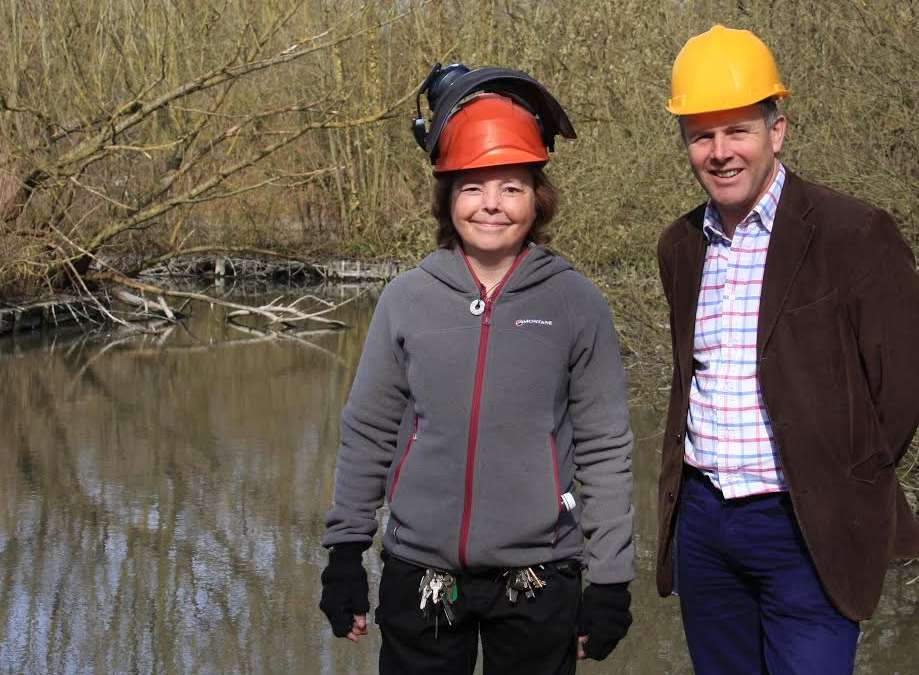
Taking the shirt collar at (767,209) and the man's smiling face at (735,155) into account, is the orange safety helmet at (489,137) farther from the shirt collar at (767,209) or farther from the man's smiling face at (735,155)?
the shirt collar at (767,209)

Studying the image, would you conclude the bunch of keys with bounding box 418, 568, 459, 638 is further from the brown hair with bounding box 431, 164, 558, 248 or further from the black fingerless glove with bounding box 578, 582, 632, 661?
the brown hair with bounding box 431, 164, 558, 248

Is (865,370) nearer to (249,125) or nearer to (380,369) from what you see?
(380,369)

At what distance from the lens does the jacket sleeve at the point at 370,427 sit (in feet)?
9.58

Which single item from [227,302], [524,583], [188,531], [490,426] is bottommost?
[188,531]

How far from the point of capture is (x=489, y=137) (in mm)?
2904

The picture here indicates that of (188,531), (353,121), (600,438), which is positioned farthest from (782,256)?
(353,121)

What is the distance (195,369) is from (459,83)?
39.2 feet

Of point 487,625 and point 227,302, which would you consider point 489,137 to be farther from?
point 227,302

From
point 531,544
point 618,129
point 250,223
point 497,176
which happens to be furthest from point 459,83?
point 250,223

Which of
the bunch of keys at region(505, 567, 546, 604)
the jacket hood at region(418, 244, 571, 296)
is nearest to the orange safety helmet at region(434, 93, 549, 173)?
the jacket hood at region(418, 244, 571, 296)

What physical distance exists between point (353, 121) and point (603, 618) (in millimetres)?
16028

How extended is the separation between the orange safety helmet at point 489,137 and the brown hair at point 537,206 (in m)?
0.03

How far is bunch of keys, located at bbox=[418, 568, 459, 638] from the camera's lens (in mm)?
2814

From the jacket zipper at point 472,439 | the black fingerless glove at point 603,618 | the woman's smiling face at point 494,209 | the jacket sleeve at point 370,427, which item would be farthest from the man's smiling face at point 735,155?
the black fingerless glove at point 603,618
